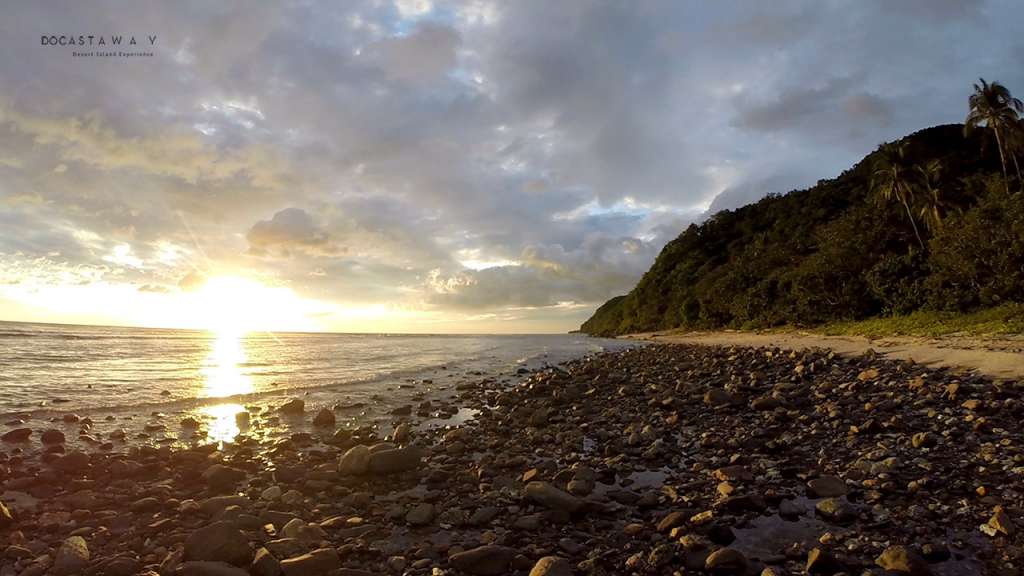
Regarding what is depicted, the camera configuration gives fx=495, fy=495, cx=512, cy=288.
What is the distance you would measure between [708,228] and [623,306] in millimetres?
25785

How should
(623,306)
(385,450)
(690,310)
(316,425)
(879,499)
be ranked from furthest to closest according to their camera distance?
(623,306) → (690,310) → (316,425) → (385,450) → (879,499)

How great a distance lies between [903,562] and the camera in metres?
4.64

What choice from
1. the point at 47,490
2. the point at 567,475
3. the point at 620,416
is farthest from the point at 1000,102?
the point at 47,490

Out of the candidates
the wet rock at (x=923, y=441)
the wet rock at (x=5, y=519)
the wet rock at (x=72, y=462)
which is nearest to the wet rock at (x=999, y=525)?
the wet rock at (x=923, y=441)

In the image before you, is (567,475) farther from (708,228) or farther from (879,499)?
(708,228)

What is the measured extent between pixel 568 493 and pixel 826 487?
3466mm

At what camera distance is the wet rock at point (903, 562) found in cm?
458

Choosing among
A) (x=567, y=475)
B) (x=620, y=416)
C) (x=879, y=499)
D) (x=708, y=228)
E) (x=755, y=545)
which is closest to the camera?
(x=755, y=545)

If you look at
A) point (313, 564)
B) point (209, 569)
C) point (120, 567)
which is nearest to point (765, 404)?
point (313, 564)

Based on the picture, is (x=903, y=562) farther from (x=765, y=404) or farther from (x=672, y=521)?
(x=765, y=404)

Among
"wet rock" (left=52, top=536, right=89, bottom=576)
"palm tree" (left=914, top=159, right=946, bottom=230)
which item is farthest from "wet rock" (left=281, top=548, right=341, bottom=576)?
"palm tree" (left=914, top=159, right=946, bottom=230)

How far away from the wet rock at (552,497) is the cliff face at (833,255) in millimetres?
30138

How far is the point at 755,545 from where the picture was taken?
552 centimetres

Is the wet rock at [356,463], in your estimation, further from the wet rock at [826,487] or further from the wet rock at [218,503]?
the wet rock at [826,487]
